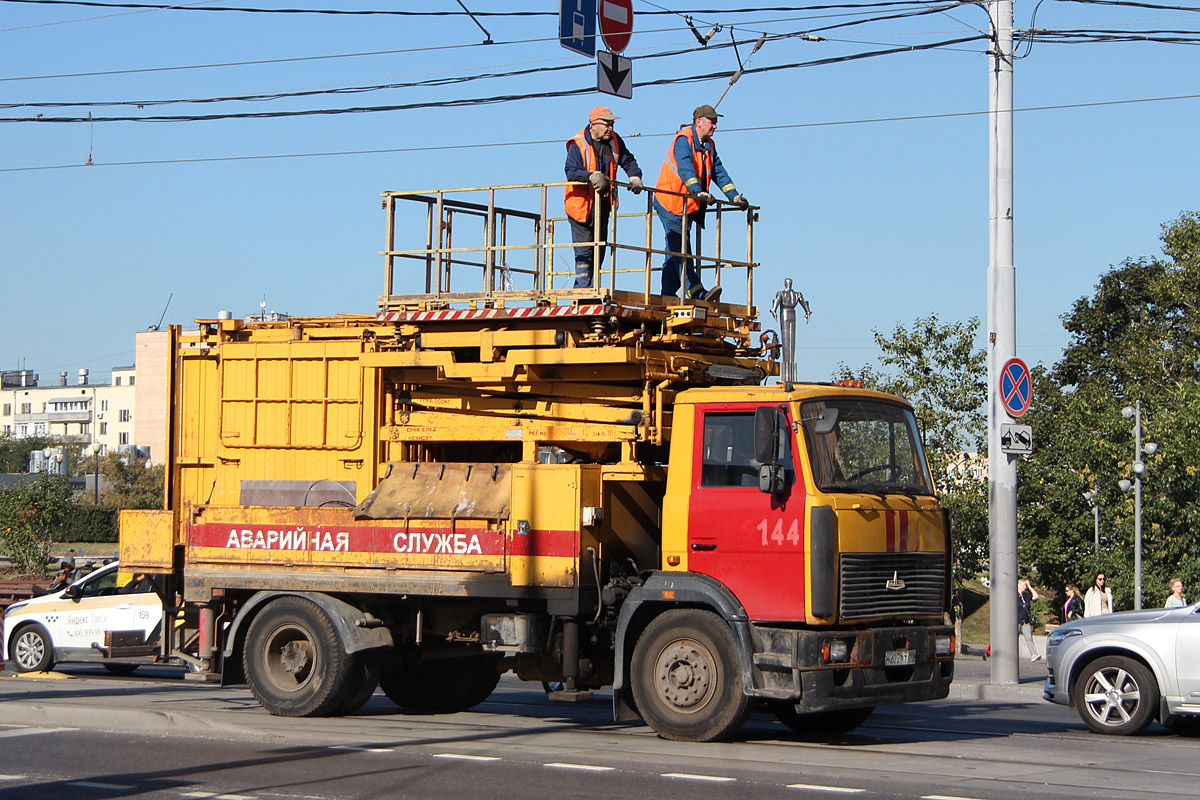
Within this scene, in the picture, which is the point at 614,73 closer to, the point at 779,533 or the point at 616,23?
the point at 616,23

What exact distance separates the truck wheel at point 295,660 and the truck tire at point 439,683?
1319 millimetres

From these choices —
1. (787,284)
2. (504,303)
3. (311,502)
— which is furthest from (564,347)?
(311,502)

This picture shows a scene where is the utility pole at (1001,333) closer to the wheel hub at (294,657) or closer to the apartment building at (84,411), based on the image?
the wheel hub at (294,657)

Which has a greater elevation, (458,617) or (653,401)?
(653,401)

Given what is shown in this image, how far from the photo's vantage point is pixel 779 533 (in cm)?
1109

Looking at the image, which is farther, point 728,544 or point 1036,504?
point 1036,504

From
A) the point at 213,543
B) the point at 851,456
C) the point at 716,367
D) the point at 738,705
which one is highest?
the point at 716,367

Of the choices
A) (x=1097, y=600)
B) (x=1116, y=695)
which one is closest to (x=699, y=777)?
(x=1116, y=695)

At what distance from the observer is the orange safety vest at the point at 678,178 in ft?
43.7

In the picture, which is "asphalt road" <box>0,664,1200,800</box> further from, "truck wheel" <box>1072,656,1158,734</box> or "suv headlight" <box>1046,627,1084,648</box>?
"suv headlight" <box>1046,627,1084,648</box>

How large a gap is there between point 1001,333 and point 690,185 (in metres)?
5.78

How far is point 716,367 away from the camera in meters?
12.4

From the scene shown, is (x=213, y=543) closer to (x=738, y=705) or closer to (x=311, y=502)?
(x=311, y=502)

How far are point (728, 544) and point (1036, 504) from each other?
31.3 meters
